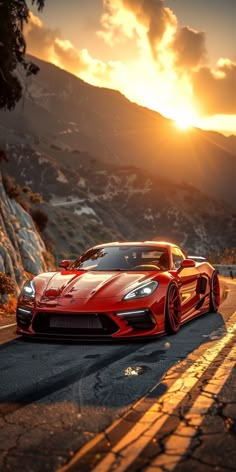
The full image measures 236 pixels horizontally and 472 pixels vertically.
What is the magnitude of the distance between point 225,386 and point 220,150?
17995 centimetres

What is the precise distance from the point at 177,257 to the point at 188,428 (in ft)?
18.6

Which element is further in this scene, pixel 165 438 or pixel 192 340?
pixel 192 340

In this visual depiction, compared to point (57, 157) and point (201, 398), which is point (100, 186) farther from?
point (201, 398)

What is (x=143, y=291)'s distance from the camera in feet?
23.4

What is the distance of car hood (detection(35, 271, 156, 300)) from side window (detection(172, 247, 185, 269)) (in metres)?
1.02

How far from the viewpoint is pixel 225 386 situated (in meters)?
4.70

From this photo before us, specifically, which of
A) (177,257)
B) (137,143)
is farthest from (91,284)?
(137,143)

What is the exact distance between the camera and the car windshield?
8344 millimetres

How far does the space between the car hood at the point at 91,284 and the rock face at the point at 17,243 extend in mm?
5713

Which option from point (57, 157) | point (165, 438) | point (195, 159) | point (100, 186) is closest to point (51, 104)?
point (195, 159)

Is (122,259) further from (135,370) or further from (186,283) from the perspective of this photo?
(135,370)

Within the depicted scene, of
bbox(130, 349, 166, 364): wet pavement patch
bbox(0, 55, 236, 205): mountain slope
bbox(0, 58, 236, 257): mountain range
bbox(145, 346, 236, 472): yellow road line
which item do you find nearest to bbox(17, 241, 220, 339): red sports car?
bbox(130, 349, 166, 364): wet pavement patch

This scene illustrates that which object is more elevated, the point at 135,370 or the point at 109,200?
the point at 109,200

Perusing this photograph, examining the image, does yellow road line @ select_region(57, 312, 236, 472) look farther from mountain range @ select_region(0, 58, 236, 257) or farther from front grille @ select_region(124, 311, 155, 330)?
mountain range @ select_region(0, 58, 236, 257)
